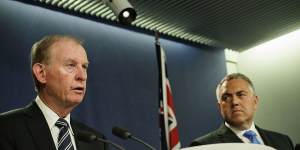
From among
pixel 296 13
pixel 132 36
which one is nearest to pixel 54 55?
pixel 132 36

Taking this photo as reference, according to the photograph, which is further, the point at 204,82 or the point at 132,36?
the point at 204,82

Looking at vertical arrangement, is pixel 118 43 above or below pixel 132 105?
above

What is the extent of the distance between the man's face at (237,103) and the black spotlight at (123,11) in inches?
36.5

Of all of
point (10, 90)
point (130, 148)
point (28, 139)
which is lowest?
point (130, 148)

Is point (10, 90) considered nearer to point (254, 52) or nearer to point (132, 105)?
point (132, 105)

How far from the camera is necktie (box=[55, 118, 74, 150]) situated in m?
2.13

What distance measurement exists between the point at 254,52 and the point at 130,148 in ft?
7.13

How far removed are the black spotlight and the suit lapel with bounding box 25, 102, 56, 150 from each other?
1.33 meters

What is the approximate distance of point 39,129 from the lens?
2.12 m

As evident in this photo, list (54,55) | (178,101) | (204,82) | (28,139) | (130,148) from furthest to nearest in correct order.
Answer: 1. (204,82)
2. (178,101)
3. (130,148)
4. (54,55)
5. (28,139)

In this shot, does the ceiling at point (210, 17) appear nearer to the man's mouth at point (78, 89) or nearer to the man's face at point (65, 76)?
the man's face at point (65, 76)

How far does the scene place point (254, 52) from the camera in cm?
533

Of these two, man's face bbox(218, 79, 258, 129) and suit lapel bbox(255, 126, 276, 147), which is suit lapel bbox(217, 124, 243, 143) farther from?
suit lapel bbox(255, 126, 276, 147)

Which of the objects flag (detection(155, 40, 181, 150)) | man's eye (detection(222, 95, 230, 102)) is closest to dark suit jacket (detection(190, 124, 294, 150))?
man's eye (detection(222, 95, 230, 102))
